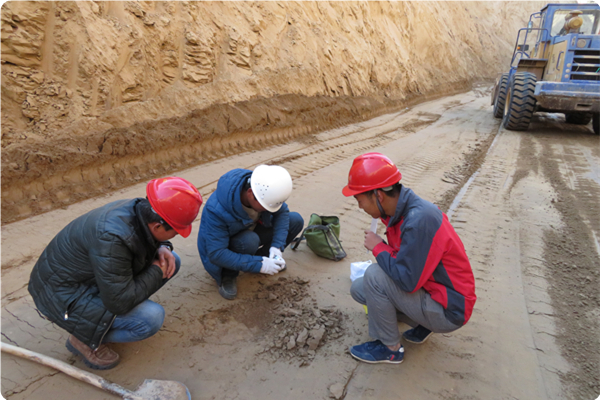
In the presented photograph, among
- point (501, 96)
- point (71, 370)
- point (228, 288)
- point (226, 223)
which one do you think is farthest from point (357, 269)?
point (501, 96)

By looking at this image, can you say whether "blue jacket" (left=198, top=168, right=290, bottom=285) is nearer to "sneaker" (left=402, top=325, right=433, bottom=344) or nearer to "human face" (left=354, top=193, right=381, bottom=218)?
"human face" (left=354, top=193, right=381, bottom=218)

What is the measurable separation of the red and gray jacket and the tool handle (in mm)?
1627

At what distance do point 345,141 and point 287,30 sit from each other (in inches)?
119

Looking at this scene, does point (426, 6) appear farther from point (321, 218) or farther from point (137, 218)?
point (137, 218)

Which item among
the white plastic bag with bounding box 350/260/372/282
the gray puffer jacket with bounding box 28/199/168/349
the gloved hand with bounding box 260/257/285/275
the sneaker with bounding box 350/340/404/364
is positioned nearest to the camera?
the gray puffer jacket with bounding box 28/199/168/349

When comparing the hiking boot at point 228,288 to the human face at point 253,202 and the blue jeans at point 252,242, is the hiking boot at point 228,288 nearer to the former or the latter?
the blue jeans at point 252,242

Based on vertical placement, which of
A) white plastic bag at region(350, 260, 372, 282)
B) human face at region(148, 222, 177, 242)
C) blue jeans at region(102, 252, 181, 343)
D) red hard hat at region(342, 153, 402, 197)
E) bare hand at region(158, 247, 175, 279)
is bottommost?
white plastic bag at region(350, 260, 372, 282)

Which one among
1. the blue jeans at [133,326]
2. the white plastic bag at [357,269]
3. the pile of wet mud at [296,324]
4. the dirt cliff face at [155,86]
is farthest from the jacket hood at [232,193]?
the dirt cliff face at [155,86]

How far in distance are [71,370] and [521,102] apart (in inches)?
375

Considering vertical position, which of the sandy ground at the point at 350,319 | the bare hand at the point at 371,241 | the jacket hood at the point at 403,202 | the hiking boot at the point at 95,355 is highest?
the jacket hood at the point at 403,202

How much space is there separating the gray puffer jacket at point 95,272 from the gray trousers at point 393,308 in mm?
1353

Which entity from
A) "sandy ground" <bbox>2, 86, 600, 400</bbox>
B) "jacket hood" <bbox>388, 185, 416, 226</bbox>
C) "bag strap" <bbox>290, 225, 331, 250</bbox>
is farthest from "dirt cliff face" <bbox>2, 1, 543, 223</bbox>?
"jacket hood" <bbox>388, 185, 416, 226</bbox>

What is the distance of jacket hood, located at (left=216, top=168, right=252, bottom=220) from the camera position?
2.62 metres

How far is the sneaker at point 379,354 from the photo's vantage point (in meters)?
2.29
